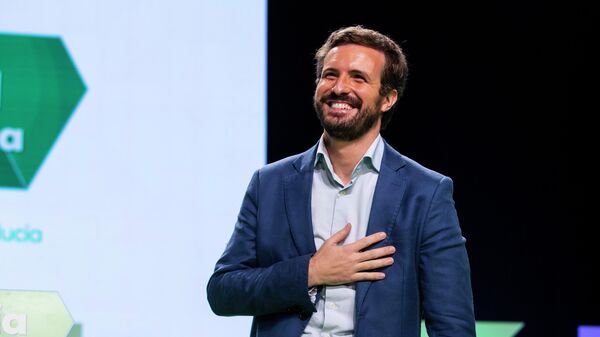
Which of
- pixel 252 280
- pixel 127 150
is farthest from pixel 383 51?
pixel 127 150

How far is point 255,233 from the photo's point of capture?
229 cm

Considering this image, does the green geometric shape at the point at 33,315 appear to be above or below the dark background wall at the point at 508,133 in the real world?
below

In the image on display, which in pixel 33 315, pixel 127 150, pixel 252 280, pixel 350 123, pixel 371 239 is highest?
pixel 350 123

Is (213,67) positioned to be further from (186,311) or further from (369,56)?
(369,56)

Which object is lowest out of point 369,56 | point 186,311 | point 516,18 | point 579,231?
point 186,311

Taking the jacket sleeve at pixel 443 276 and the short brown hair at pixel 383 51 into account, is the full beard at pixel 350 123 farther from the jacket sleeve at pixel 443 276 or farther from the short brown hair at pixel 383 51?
the jacket sleeve at pixel 443 276

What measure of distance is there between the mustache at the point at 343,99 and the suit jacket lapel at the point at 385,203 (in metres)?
0.17

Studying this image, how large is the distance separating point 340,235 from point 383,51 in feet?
1.79

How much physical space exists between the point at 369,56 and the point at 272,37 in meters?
1.45

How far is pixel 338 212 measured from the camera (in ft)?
7.37

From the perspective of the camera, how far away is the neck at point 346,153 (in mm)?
2316

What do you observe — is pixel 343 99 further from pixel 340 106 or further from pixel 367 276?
pixel 367 276

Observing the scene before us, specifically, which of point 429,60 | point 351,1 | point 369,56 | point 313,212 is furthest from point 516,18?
point 313,212

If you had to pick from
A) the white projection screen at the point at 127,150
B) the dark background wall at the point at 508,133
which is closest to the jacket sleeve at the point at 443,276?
the white projection screen at the point at 127,150
